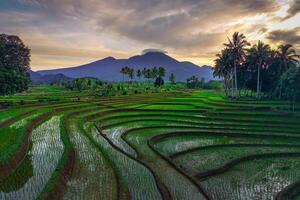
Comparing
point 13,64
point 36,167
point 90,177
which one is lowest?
point 90,177

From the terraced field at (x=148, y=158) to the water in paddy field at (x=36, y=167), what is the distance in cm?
4

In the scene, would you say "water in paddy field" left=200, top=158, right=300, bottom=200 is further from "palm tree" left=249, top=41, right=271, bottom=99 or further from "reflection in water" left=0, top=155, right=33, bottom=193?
"palm tree" left=249, top=41, right=271, bottom=99

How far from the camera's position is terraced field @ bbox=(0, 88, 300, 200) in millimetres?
11727

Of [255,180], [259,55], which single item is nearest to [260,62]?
[259,55]

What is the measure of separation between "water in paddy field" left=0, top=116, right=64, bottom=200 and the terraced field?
0.13 feet

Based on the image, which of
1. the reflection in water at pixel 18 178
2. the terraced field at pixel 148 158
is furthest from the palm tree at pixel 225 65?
the reflection in water at pixel 18 178

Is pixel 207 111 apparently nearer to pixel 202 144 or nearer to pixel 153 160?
pixel 202 144

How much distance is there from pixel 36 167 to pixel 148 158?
654 centimetres

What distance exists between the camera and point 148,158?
16.5 meters

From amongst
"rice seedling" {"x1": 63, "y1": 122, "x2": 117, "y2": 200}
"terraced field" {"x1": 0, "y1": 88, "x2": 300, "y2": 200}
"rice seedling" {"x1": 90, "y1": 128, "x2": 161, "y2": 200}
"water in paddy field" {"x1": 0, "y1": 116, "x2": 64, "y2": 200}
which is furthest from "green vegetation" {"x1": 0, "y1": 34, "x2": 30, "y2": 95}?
"rice seedling" {"x1": 90, "y1": 128, "x2": 161, "y2": 200}

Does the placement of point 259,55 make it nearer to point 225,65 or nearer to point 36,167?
point 225,65

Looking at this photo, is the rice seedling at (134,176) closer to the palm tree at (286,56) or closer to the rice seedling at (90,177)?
the rice seedling at (90,177)

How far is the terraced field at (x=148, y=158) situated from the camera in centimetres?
1173

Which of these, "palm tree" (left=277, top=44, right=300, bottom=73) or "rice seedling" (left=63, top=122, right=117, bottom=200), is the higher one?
"palm tree" (left=277, top=44, right=300, bottom=73)
